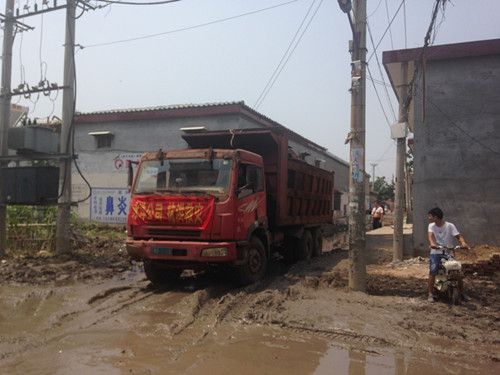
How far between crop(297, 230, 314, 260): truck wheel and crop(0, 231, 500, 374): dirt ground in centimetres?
258

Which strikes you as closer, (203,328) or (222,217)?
(203,328)

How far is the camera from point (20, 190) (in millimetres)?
10625

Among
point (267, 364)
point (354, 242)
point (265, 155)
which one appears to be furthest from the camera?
point (265, 155)

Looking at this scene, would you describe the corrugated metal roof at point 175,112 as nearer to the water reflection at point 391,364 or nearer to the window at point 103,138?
the window at point 103,138

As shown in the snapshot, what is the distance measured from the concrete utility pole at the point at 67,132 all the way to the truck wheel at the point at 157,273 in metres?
3.54

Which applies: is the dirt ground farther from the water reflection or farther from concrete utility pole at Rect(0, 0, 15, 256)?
concrete utility pole at Rect(0, 0, 15, 256)

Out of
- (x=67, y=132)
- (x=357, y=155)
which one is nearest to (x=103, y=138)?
(x=67, y=132)

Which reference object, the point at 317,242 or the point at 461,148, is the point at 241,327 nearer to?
the point at 317,242

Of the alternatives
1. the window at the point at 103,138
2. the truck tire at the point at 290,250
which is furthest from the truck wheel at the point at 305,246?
the window at the point at 103,138

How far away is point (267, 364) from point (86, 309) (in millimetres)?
3147

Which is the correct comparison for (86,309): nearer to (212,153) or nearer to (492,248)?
(212,153)

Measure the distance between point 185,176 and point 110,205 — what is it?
501 inches

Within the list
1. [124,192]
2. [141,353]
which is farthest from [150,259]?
[124,192]

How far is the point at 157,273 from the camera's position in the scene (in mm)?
8531
